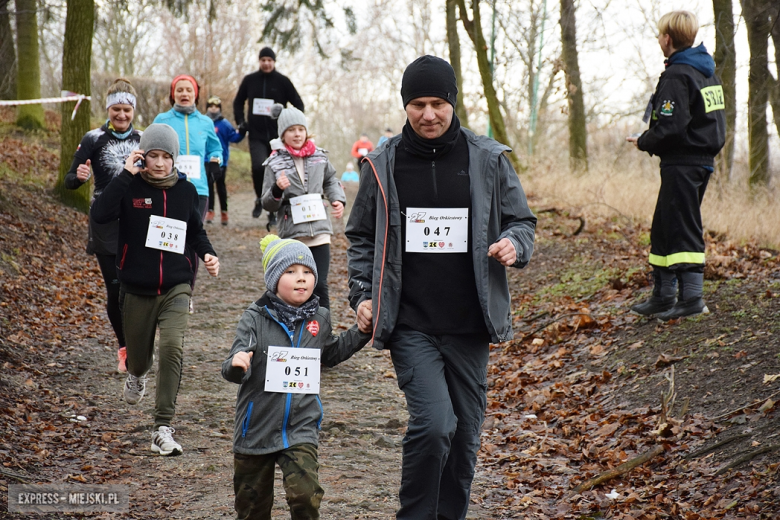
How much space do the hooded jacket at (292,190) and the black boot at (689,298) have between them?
9.67 feet

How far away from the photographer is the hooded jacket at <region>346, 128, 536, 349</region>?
3.69 metres

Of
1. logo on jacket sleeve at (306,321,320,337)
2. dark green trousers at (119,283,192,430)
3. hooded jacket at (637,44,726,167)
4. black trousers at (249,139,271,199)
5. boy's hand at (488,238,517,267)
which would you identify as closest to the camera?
boy's hand at (488,238,517,267)

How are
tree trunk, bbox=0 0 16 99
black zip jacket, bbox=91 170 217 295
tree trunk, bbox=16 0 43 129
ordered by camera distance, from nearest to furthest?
black zip jacket, bbox=91 170 217 295
tree trunk, bbox=16 0 43 129
tree trunk, bbox=0 0 16 99

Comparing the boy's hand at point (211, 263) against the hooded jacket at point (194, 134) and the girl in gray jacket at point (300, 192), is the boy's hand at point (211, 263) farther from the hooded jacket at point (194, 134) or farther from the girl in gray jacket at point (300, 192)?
the hooded jacket at point (194, 134)

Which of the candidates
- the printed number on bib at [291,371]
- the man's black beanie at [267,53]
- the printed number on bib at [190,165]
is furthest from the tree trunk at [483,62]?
the printed number on bib at [291,371]

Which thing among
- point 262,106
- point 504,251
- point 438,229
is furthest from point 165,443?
point 262,106

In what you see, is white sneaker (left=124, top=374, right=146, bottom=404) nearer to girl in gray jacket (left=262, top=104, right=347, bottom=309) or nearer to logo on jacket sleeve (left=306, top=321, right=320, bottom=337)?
girl in gray jacket (left=262, top=104, right=347, bottom=309)

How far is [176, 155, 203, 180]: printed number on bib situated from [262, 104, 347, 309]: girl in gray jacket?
165cm

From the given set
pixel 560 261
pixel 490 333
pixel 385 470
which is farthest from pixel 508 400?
pixel 560 261

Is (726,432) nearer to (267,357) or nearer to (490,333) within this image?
(490,333)

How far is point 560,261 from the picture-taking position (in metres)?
10.4

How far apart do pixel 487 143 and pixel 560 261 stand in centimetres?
683

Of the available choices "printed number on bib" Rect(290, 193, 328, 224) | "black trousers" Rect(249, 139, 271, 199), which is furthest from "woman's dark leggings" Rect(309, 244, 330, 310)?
"black trousers" Rect(249, 139, 271, 199)

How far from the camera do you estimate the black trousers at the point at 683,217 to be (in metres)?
6.46
